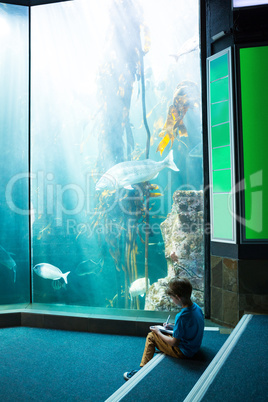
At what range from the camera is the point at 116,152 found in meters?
5.08

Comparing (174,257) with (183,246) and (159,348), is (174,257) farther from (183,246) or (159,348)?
(159,348)

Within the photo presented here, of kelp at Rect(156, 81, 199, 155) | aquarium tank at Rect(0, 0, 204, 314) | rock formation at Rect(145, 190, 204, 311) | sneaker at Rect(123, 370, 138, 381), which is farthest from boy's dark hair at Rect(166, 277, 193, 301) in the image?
kelp at Rect(156, 81, 199, 155)

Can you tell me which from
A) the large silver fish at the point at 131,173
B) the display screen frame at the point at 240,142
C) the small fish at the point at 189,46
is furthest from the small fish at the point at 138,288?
the small fish at the point at 189,46

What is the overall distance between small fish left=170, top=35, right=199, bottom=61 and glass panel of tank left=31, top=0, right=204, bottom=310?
14mm

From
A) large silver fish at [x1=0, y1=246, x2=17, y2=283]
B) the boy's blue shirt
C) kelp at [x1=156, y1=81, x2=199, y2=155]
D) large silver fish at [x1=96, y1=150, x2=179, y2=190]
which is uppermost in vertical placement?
kelp at [x1=156, y1=81, x2=199, y2=155]

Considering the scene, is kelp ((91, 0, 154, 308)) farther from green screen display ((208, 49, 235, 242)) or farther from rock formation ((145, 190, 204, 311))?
green screen display ((208, 49, 235, 242))

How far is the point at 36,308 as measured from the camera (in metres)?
4.70

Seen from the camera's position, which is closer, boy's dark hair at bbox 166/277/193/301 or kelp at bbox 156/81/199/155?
boy's dark hair at bbox 166/277/193/301

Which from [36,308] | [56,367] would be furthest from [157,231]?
[56,367]

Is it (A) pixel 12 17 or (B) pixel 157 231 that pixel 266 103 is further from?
(A) pixel 12 17

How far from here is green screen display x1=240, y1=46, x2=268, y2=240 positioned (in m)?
3.90

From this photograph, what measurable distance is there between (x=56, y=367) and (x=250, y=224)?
7.70ft

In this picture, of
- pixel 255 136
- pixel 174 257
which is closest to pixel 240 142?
pixel 255 136

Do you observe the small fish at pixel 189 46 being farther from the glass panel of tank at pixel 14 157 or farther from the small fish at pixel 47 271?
the small fish at pixel 47 271
